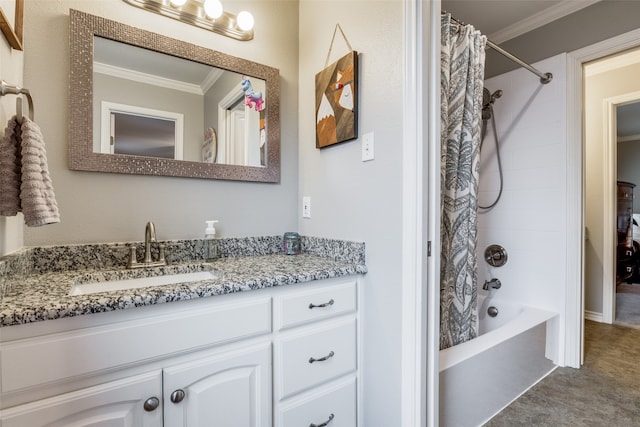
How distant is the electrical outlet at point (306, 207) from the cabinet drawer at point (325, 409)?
2.76 ft

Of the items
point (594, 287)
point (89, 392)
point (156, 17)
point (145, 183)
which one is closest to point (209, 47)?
point (156, 17)

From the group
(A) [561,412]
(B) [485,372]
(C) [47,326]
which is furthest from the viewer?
(A) [561,412]

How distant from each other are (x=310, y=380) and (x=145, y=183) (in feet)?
3.60

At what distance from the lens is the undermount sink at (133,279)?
113 cm

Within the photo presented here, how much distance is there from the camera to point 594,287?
10.1 ft

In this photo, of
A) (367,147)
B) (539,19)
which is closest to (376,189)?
(367,147)

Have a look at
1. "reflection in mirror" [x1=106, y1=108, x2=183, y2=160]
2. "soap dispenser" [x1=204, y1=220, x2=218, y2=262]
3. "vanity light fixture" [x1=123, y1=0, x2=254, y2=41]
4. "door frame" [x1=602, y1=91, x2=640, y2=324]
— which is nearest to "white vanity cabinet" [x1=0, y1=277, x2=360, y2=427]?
"soap dispenser" [x1=204, y1=220, x2=218, y2=262]

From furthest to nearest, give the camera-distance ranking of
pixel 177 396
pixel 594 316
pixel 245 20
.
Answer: pixel 594 316, pixel 245 20, pixel 177 396

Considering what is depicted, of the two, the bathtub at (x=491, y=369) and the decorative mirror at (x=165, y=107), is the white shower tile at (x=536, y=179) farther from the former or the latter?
the decorative mirror at (x=165, y=107)

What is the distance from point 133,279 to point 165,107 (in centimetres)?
79

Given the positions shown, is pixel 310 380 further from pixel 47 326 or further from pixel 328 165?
pixel 328 165

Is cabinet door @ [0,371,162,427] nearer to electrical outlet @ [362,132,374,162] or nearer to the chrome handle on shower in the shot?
electrical outlet @ [362,132,374,162]

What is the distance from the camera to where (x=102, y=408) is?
85cm

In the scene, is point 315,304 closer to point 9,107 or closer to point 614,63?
point 9,107
